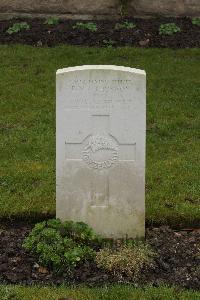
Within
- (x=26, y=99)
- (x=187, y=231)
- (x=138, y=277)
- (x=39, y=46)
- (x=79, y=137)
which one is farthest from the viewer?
(x=39, y=46)

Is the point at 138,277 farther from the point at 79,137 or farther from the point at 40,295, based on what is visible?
the point at 79,137

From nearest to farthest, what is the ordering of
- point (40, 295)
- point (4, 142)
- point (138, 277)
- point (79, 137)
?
point (40, 295) < point (138, 277) < point (79, 137) < point (4, 142)

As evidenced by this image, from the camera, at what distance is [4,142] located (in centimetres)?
782

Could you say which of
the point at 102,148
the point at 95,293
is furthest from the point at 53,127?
the point at 95,293

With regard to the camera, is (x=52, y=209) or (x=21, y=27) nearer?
(x=52, y=209)

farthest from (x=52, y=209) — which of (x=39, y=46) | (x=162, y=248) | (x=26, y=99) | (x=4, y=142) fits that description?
(x=39, y=46)

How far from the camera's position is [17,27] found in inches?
467

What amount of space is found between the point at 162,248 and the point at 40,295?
1192 millimetres

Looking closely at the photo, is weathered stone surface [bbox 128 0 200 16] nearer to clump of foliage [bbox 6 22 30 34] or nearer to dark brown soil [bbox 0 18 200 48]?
dark brown soil [bbox 0 18 200 48]

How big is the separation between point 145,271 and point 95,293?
55 cm

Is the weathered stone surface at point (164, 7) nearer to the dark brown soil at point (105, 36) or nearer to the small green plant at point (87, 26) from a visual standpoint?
the dark brown soil at point (105, 36)

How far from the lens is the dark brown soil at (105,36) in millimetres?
11461

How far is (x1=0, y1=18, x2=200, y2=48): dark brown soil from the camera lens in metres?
11.5

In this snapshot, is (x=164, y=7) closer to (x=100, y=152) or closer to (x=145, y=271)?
(x=100, y=152)
